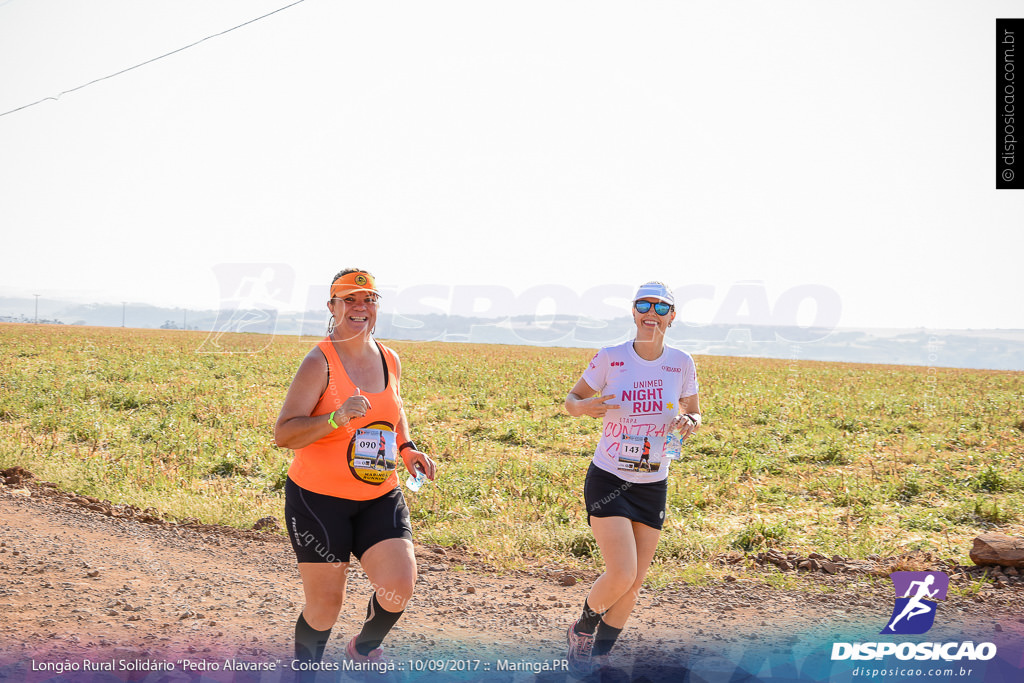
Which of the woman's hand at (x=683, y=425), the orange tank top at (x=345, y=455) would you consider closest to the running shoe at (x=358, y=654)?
the orange tank top at (x=345, y=455)

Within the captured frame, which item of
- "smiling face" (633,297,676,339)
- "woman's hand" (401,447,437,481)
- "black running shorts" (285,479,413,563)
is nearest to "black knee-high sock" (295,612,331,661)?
"black running shorts" (285,479,413,563)

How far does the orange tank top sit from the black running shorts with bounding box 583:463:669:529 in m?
1.13

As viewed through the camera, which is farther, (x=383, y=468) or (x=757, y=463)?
(x=757, y=463)

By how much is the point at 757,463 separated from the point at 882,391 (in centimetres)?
1436

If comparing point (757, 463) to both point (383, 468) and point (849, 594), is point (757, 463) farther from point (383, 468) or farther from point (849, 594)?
point (383, 468)

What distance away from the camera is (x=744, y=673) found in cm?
416

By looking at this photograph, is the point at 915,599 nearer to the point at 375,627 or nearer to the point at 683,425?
the point at 683,425

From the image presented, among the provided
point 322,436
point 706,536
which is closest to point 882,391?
point 706,536

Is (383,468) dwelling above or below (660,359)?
below

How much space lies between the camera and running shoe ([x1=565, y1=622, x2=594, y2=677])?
389cm

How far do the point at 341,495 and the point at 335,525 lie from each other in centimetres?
13

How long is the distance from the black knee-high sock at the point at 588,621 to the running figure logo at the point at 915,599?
2391mm

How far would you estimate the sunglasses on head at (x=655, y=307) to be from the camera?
3.93 meters

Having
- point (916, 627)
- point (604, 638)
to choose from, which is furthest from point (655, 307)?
point (916, 627)
